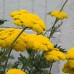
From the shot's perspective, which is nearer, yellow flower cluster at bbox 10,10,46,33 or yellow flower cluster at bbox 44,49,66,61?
yellow flower cluster at bbox 10,10,46,33

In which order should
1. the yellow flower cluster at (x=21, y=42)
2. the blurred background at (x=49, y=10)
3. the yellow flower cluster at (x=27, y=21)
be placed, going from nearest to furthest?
the yellow flower cluster at (x=27, y=21), the yellow flower cluster at (x=21, y=42), the blurred background at (x=49, y=10)

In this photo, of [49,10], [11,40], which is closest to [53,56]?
[11,40]

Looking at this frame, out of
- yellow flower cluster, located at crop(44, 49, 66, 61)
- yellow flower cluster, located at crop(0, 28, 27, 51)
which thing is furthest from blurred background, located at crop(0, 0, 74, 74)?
yellow flower cluster, located at crop(0, 28, 27, 51)

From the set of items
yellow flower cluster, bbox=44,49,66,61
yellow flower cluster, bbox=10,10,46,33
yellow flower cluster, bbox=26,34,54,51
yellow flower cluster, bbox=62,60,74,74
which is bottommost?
yellow flower cluster, bbox=62,60,74,74

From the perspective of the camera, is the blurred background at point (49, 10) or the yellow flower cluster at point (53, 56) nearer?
the yellow flower cluster at point (53, 56)

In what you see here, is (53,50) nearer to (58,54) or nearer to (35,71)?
(58,54)

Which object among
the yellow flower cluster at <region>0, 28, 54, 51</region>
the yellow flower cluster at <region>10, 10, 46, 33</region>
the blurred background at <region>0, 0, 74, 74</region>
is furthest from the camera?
the blurred background at <region>0, 0, 74, 74</region>

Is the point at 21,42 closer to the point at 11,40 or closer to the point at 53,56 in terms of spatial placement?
the point at 11,40

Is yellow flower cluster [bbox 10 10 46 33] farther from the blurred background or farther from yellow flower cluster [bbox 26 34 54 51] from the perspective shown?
the blurred background

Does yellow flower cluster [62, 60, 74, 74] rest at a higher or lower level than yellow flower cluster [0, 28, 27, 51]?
lower

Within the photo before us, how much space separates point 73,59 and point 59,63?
1.61 meters

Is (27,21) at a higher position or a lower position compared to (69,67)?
higher

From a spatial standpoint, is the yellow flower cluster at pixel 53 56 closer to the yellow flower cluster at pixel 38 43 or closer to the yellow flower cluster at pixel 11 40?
the yellow flower cluster at pixel 38 43

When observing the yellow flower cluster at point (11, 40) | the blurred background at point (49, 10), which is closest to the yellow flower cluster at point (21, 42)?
the yellow flower cluster at point (11, 40)
